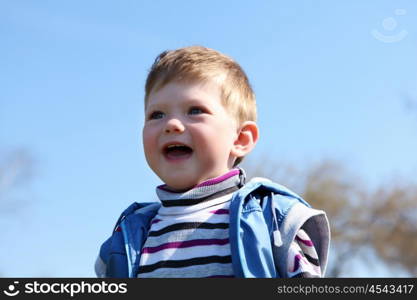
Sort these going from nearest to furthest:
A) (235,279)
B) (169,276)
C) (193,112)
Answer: (235,279) → (169,276) → (193,112)

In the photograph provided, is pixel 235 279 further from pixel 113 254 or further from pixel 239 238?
pixel 113 254

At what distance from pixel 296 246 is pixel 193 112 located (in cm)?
97

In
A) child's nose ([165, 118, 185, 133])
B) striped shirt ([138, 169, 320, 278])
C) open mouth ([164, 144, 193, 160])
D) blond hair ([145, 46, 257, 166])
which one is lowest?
striped shirt ([138, 169, 320, 278])

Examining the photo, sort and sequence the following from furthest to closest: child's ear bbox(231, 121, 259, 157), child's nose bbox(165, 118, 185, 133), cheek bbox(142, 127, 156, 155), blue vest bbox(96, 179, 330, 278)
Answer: child's ear bbox(231, 121, 259, 157) < cheek bbox(142, 127, 156, 155) < child's nose bbox(165, 118, 185, 133) < blue vest bbox(96, 179, 330, 278)

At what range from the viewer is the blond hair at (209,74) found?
405 cm

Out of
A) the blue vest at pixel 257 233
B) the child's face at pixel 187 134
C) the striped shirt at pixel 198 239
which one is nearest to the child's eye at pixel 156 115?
the child's face at pixel 187 134

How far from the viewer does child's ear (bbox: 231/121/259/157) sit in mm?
4141

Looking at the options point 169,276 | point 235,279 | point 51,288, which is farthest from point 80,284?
point 235,279

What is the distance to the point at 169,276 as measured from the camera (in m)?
3.68

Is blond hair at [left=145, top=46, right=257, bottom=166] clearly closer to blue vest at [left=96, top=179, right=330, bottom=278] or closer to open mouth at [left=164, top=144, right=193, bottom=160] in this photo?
open mouth at [left=164, top=144, right=193, bottom=160]

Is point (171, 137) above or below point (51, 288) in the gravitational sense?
above

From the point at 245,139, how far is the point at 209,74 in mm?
463

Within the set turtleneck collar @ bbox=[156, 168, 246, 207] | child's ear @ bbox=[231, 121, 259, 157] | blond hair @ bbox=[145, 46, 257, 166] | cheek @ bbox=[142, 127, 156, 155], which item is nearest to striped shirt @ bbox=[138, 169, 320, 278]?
turtleneck collar @ bbox=[156, 168, 246, 207]

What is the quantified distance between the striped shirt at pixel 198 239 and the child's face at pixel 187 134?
94 mm
